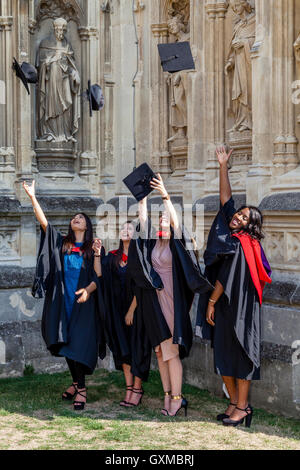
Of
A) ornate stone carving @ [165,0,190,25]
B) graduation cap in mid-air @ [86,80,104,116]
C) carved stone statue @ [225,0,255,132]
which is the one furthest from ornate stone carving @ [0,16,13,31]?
→ carved stone statue @ [225,0,255,132]

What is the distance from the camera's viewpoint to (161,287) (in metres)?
7.16

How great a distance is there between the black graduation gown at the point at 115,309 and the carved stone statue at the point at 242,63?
2.18 metres

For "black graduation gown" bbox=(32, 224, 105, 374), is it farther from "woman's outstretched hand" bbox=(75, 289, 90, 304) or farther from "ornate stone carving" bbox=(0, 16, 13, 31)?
"ornate stone carving" bbox=(0, 16, 13, 31)

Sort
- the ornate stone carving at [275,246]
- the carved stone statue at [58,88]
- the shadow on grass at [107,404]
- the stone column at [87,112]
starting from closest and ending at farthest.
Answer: the shadow on grass at [107,404]
the ornate stone carving at [275,246]
the carved stone statue at [58,88]
the stone column at [87,112]

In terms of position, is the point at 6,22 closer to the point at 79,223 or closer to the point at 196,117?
the point at 196,117

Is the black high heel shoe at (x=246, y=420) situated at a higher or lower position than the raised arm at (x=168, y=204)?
lower

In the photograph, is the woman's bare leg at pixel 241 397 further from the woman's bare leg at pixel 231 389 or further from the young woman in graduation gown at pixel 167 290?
the young woman in graduation gown at pixel 167 290

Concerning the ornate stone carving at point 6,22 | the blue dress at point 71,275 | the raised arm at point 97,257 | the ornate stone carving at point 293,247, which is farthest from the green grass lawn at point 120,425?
the ornate stone carving at point 6,22

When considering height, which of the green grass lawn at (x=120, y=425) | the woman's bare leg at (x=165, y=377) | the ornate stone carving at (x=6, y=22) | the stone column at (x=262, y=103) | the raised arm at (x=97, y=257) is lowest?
the green grass lawn at (x=120, y=425)

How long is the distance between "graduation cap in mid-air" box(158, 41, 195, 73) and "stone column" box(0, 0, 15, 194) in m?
2.27

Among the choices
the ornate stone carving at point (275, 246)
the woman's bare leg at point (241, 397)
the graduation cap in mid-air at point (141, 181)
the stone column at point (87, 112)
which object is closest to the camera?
the woman's bare leg at point (241, 397)

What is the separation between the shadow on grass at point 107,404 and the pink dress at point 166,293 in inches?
23.5

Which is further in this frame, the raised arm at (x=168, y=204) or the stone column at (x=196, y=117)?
the stone column at (x=196, y=117)

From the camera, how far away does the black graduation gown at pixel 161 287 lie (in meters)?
7.00
